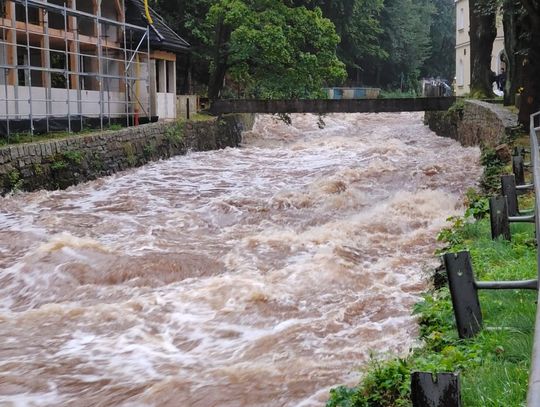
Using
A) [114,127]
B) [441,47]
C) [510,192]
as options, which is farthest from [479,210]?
[441,47]

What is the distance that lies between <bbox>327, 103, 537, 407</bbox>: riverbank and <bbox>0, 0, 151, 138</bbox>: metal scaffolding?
12014 millimetres

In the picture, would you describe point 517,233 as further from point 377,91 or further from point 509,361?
point 377,91

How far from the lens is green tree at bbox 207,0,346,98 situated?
1113 inches

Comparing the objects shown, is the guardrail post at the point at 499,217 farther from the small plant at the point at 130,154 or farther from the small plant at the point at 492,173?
the small plant at the point at 130,154

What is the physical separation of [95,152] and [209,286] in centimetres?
1073

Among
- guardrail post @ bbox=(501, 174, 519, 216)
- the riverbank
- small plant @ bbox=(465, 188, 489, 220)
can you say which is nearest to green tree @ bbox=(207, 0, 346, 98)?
small plant @ bbox=(465, 188, 489, 220)

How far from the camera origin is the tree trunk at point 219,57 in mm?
30406

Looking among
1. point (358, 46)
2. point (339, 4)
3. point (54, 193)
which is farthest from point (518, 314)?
point (358, 46)

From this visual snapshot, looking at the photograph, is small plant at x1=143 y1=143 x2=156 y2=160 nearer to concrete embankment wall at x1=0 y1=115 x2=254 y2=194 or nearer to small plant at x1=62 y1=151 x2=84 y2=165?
concrete embankment wall at x1=0 y1=115 x2=254 y2=194

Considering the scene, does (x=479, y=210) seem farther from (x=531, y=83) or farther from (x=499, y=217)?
(x=531, y=83)

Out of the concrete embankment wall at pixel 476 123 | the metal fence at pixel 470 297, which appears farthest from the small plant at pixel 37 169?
the concrete embankment wall at pixel 476 123

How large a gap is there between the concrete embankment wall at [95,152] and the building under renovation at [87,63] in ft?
2.77

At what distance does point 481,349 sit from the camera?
4758 mm

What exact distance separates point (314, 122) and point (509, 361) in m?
36.4
